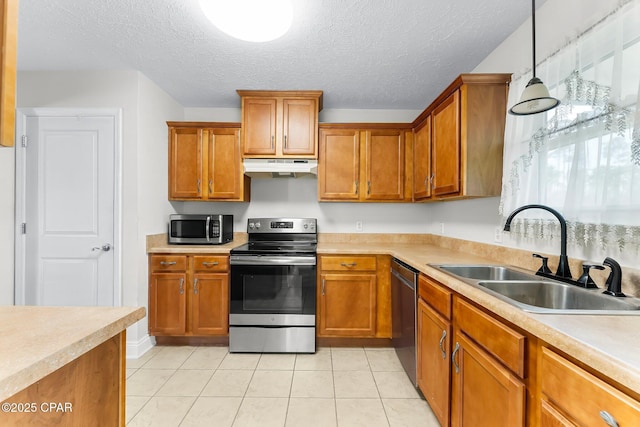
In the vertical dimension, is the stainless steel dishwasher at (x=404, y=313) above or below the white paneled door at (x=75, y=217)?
below

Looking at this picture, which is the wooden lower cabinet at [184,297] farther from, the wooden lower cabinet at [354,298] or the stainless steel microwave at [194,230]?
the wooden lower cabinet at [354,298]

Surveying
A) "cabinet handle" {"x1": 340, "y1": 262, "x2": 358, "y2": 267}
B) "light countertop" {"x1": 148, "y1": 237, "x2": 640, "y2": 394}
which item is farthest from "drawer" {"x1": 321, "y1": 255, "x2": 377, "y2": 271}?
"light countertop" {"x1": 148, "y1": 237, "x2": 640, "y2": 394}

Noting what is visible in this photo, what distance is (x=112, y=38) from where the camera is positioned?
6.86ft

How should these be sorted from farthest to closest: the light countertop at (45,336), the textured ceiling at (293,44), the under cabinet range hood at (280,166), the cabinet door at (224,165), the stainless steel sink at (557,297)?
1. the cabinet door at (224,165)
2. the under cabinet range hood at (280,166)
3. the textured ceiling at (293,44)
4. the stainless steel sink at (557,297)
5. the light countertop at (45,336)

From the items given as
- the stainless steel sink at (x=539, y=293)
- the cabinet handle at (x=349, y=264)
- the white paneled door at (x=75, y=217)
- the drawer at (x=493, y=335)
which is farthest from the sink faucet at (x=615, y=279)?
the white paneled door at (x=75, y=217)

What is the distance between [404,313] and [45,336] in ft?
6.74

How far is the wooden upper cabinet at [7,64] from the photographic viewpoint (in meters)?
0.66

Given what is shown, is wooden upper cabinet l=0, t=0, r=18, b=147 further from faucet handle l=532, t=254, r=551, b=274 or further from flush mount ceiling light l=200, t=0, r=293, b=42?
faucet handle l=532, t=254, r=551, b=274

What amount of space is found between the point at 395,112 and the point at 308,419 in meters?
2.99

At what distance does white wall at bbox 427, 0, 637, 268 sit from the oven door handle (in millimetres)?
1356

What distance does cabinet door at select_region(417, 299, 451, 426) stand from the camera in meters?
1.56

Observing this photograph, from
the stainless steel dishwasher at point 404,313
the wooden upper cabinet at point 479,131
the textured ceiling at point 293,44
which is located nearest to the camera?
the textured ceiling at point 293,44

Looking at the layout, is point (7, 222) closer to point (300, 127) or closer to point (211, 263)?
point (211, 263)

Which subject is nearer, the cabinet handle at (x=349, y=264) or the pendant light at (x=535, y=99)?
the pendant light at (x=535, y=99)
